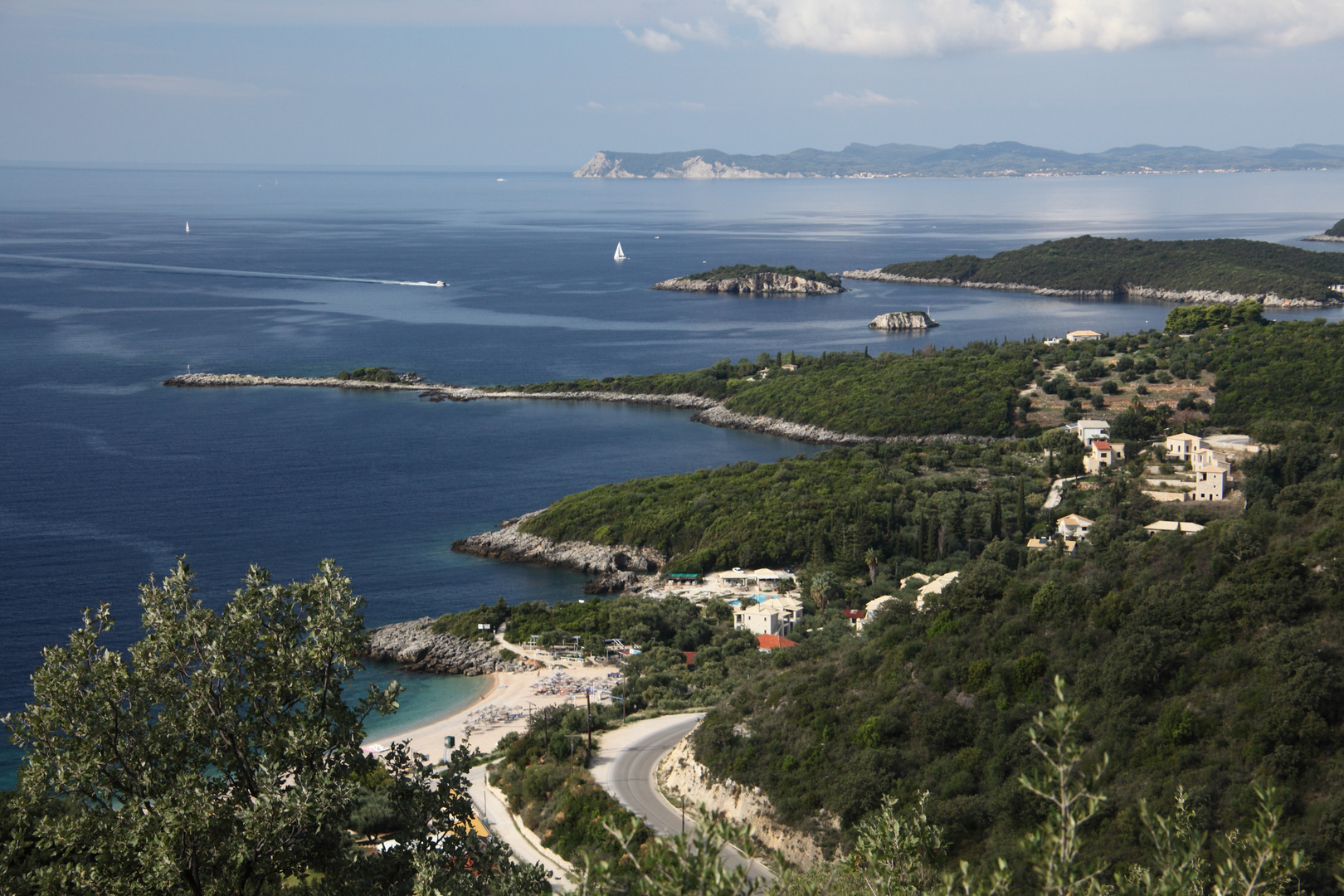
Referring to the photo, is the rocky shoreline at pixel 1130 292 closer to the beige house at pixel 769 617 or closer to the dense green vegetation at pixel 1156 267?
the dense green vegetation at pixel 1156 267

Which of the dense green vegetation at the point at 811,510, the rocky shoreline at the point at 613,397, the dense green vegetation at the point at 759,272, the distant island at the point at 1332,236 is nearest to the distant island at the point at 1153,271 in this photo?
the dense green vegetation at the point at 759,272

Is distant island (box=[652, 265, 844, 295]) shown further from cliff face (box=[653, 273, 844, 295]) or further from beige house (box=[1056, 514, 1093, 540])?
beige house (box=[1056, 514, 1093, 540])

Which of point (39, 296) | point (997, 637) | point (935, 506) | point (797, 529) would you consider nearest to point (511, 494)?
point (797, 529)

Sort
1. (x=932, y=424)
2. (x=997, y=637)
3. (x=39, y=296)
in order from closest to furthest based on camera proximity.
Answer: (x=997, y=637) → (x=932, y=424) → (x=39, y=296)

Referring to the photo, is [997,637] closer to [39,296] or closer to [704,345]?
[704,345]

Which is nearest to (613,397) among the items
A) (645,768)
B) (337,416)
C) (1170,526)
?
(337,416)

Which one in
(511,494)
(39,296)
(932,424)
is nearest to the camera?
(511,494)
